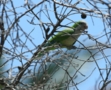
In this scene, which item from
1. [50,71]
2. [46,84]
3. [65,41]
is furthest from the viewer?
[65,41]

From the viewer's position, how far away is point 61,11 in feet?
11.4

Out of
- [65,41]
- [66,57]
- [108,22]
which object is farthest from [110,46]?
[65,41]

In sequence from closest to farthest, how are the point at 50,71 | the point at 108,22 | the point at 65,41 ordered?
the point at 108,22, the point at 50,71, the point at 65,41

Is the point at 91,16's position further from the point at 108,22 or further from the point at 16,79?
the point at 16,79

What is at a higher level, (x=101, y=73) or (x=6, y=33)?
(x=6, y=33)

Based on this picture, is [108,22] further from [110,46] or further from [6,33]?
[6,33]

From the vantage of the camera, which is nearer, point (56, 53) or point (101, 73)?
point (101, 73)

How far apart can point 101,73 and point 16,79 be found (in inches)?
33.3

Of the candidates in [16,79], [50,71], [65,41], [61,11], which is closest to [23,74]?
[16,79]

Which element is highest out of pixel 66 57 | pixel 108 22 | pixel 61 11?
pixel 61 11

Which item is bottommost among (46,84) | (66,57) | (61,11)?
(46,84)

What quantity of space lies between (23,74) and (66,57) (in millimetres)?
466

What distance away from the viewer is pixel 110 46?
3.07 m

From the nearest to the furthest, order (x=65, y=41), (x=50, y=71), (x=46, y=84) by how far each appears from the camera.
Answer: (x=46, y=84) < (x=50, y=71) < (x=65, y=41)
